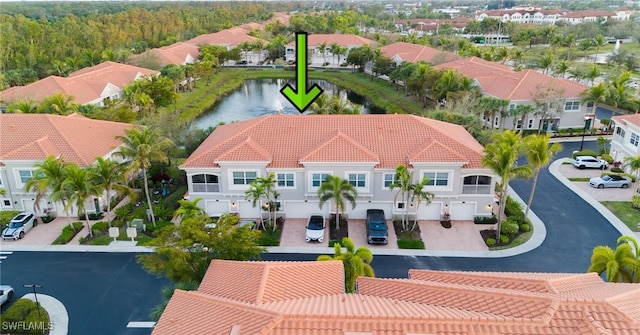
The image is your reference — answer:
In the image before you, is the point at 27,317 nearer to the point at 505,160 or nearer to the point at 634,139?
the point at 505,160

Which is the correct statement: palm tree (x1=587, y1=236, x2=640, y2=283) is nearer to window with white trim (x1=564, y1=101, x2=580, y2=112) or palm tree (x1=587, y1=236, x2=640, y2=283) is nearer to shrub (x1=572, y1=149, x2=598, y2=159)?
shrub (x1=572, y1=149, x2=598, y2=159)

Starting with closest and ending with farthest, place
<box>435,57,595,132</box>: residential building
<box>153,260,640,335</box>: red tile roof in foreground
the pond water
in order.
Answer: <box>153,260,640,335</box>: red tile roof in foreground → <box>435,57,595,132</box>: residential building → the pond water

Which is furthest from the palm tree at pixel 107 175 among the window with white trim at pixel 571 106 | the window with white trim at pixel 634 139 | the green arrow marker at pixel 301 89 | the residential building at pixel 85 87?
the window with white trim at pixel 571 106

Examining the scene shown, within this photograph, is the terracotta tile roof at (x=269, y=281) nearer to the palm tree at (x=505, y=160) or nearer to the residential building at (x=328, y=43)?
the palm tree at (x=505, y=160)

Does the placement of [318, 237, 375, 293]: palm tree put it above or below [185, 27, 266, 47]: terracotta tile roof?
below

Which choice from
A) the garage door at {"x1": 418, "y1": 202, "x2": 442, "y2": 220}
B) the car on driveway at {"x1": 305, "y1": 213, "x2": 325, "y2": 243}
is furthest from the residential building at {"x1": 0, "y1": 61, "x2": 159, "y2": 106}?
the garage door at {"x1": 418, "y1": 202, "x2": 442, "y2": 220}
